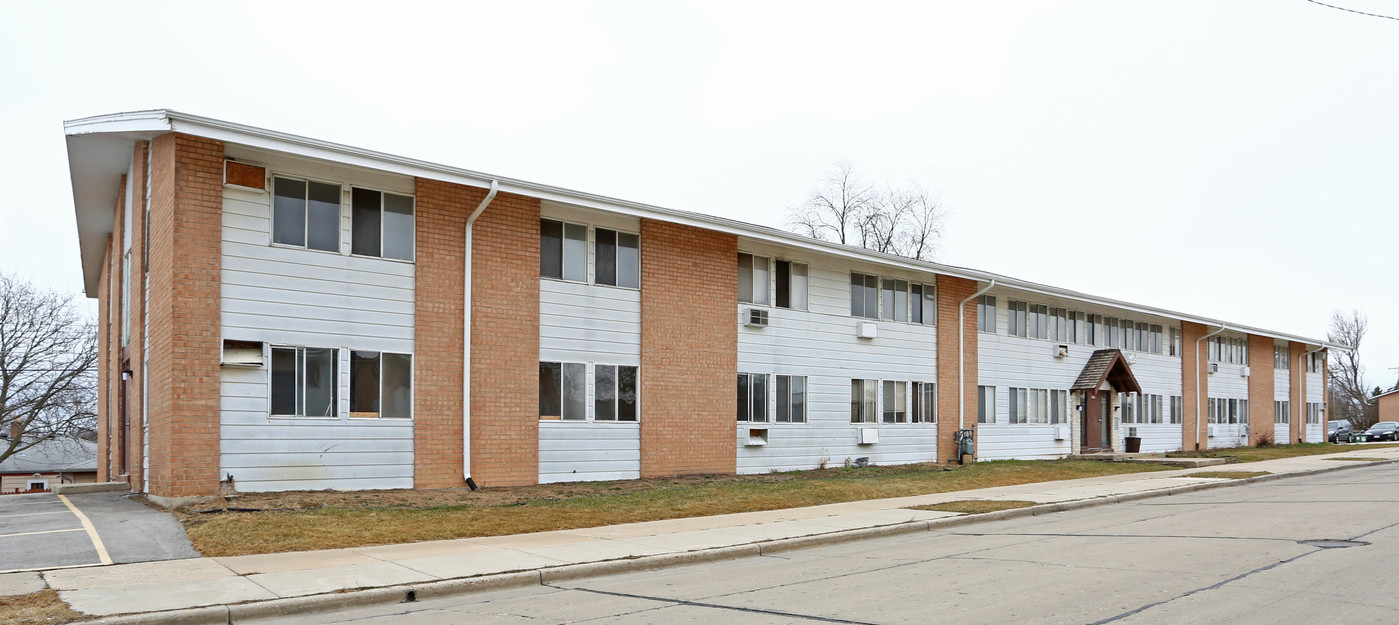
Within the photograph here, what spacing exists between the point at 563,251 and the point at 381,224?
3.99 m

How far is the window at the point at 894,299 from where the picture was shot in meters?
28.3

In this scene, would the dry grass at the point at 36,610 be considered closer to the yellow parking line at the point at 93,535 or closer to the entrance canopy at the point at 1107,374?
the yellow parking line at the point at 93,535

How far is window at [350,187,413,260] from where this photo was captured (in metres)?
17.6

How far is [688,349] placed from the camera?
2258cm

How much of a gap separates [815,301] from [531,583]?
55.5 feet

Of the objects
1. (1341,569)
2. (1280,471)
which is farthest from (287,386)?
(1280,471)

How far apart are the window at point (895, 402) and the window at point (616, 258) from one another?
9596mm

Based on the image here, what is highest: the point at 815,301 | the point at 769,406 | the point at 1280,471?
the point at 815,301

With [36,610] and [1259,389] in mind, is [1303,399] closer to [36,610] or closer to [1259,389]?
[1259,389]

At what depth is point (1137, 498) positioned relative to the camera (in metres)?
19.5

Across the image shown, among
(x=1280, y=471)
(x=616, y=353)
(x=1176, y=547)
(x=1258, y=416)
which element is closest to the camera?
(x=1176, y=547)

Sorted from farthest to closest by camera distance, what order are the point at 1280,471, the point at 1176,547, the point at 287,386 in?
1. the point at 1280,471
2. the point at 287,386
3. the point at 1176,547

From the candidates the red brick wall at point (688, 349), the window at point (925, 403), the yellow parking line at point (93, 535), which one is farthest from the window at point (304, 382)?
the window at point (925, 403)

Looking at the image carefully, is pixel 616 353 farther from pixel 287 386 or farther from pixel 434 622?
pixel 434 622
